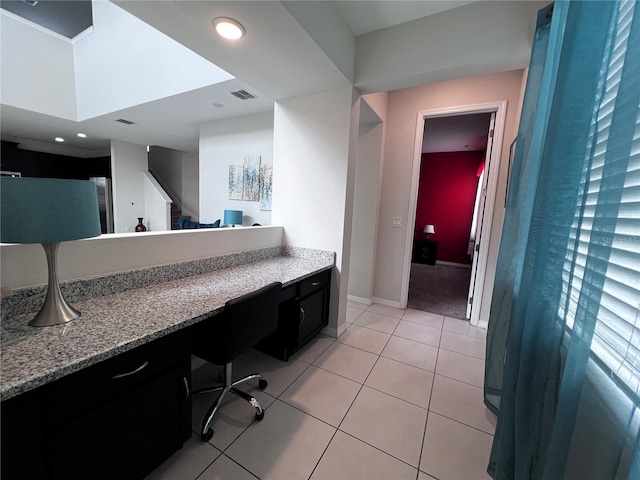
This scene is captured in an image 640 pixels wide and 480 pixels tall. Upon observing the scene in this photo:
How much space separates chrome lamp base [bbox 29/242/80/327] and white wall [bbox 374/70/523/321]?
302 cm

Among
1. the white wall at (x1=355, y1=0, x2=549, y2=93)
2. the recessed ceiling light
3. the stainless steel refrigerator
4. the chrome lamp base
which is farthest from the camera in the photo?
the stainless steel refrigerator

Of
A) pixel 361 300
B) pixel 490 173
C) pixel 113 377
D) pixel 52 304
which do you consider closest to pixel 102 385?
pixel 113 377

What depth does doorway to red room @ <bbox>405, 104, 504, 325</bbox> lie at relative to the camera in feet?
12.8

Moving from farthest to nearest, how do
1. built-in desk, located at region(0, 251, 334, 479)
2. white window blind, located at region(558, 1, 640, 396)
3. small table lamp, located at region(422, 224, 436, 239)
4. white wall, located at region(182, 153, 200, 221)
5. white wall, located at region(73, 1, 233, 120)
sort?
white wall, located at region(182, 153, 200, 221)
small table lamp, located at region(422, 224, 436, 239)
white wall, located at region(73, 1, 233, 120)
built-in desk, located at region(0, 251, 334, 479)
white window blind, located at region(558, 1, 640, 396)

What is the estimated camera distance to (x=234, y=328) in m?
1.28

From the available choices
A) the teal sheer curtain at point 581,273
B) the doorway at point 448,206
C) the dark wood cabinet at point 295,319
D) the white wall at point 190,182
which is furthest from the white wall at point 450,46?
the white wall at point 190,182

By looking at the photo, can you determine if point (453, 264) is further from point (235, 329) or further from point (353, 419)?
point (235, 329)

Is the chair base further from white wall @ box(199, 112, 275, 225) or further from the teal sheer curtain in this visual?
white wall @ box(199, 112, 275, 225)

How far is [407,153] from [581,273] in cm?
263

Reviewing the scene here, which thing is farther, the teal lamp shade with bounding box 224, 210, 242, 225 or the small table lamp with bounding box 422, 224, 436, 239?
the small table lamp with bounding box 422, 224, 436, 239

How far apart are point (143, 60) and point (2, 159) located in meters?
5.74

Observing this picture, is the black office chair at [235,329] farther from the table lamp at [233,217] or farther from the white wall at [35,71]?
the white wall at [35,71]

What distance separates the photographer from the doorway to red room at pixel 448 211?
391 cm

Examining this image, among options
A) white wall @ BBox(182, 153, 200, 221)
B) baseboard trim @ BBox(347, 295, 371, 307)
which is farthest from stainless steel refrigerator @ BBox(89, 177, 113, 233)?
baseboard trim @ BBox(347, 295, 371, 307)
